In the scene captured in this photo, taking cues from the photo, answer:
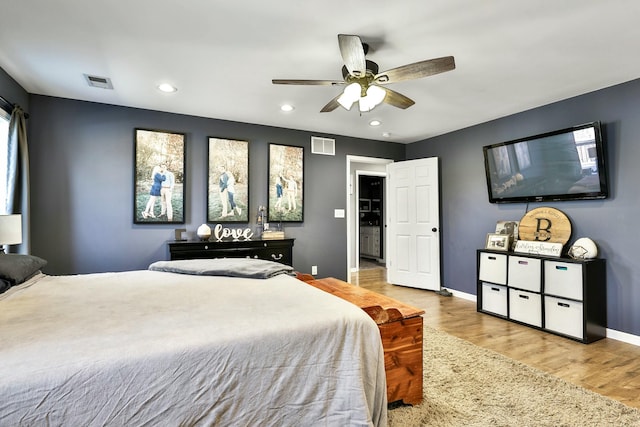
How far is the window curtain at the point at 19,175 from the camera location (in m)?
2.98

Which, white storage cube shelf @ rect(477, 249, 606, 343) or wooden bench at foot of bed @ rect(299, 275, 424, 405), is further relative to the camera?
white storage cube shelf @ rect(477, 249, 606, 343)

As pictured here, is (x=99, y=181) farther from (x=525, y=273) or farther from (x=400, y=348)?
(x=525, y=273)

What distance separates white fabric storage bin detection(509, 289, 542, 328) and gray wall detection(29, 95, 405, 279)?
330 centimetres

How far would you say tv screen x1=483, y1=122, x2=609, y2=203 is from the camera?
10.8ft

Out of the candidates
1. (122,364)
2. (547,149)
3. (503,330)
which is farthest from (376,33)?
(503,330)

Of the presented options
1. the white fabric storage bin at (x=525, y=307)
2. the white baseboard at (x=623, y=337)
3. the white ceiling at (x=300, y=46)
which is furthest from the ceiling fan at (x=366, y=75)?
the white baseboard at (x=623, y=337)

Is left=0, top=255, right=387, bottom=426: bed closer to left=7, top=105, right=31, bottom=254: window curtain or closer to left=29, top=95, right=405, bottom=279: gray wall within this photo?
left=7, top=105, right=31, bottom=254: window curtain

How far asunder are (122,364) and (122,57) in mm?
2506

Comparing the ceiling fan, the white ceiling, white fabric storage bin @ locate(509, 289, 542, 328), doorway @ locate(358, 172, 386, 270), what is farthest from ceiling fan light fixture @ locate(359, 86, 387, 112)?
doorway @ locate(358, 172, 386, 270)

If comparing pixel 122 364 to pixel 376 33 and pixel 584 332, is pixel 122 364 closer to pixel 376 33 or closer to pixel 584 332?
pixel 376 33

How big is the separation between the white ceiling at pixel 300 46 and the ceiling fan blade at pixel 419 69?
28 centimetres

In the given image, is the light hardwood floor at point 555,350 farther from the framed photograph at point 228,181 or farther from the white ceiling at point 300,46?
the framed photograph at point 228,181

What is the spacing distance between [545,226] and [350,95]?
282 centimetres

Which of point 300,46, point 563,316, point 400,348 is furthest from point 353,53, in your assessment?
point 563,316
